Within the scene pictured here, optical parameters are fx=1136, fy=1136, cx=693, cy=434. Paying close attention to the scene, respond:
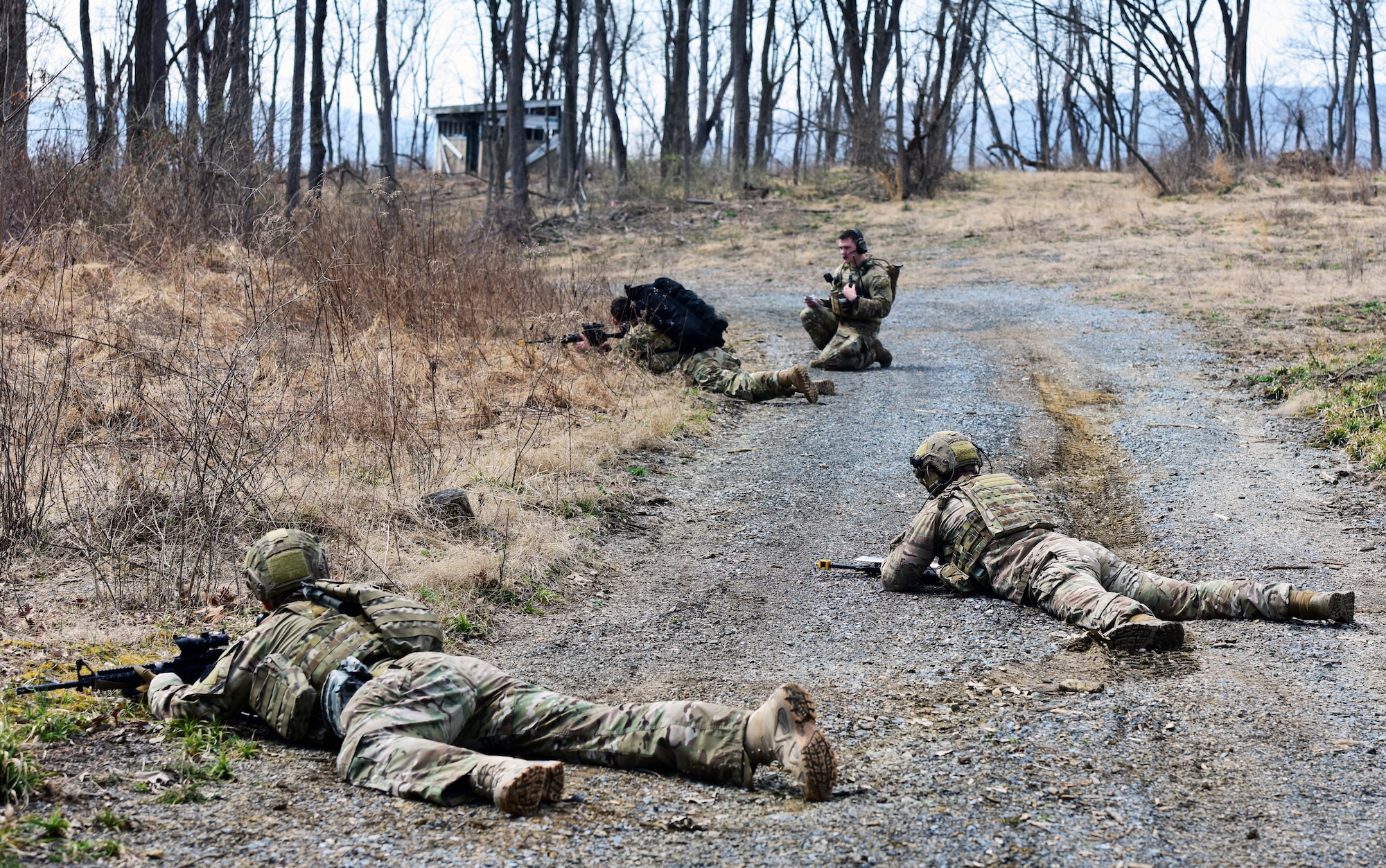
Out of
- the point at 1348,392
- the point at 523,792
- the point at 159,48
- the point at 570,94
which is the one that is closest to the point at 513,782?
the point at 523,792

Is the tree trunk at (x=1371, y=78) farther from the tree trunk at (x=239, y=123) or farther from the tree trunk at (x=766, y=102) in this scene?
the tree trunk at (x=239, y=123)

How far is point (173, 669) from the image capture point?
3.89 meters

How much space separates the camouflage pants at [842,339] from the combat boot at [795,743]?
26.9ft

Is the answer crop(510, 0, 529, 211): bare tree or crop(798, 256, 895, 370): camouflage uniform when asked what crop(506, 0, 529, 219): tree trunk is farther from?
crop(798, 256, 895, 370): camouflage uniform

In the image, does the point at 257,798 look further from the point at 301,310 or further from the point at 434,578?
the point at 301,310

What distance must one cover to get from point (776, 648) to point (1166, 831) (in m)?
2.07

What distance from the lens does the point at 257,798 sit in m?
3.21

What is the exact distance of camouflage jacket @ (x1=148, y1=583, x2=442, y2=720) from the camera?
366 centimetres

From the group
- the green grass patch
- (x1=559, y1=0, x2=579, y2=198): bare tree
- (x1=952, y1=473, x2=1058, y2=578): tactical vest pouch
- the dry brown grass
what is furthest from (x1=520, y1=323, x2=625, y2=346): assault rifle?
(x1=559, y1=0, x2=579, y2=198): bare tree

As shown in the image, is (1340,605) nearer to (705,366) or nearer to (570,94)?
(705,366)

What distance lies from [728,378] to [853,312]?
159cm

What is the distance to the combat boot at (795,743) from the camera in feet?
10.4

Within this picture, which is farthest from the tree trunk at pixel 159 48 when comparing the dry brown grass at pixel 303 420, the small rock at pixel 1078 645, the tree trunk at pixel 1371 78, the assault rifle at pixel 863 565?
the tree trunk at pixel 1371 78

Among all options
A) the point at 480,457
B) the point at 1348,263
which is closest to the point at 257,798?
the point at 480,457
